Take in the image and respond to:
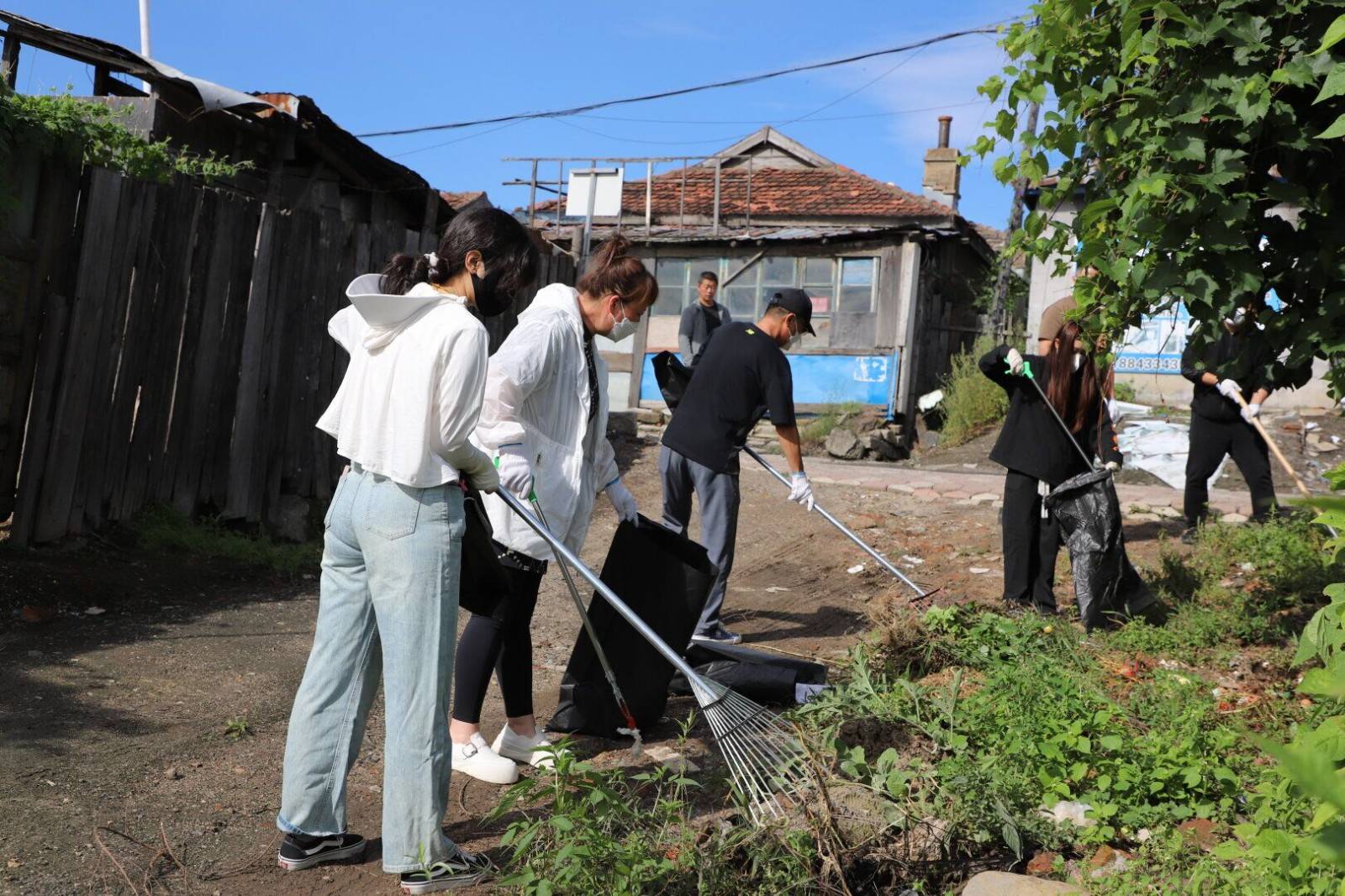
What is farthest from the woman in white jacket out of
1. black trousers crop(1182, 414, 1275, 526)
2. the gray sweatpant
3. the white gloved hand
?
black trousers crop(1182, 414, 1275, 526)

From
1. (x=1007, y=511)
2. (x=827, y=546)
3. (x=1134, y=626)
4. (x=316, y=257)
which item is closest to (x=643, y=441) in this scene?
(x=827, y=546)

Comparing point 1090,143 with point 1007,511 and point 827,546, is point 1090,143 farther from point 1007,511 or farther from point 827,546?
point 827,546

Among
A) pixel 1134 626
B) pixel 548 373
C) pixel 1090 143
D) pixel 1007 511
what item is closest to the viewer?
pixel 548 373

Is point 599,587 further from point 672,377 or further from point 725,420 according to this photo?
point 672,377

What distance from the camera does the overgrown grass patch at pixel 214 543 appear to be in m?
6.34

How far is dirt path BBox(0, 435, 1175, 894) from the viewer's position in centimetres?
313

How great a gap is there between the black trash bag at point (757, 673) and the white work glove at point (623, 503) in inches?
26.6

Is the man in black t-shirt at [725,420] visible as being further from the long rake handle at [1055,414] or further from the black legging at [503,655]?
the black legging at [503,655]

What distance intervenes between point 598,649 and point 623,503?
2.13ft

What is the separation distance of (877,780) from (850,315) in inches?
614

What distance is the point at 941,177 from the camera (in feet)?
79.2

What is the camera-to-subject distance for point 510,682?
3945 mm

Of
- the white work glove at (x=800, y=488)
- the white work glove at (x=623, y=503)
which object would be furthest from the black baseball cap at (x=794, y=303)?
the white work glove at (x=623, y=503)

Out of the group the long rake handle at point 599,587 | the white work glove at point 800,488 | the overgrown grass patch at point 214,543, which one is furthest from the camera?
the overgrown grass patch at point 214,543
